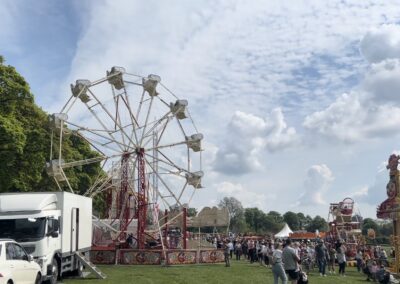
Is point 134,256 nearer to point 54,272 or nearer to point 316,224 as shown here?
point 54,272

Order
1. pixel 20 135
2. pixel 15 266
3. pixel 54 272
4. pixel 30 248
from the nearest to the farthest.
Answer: pixel 15 266, pixel 30 248, pixel 54 272, pixel 20 135

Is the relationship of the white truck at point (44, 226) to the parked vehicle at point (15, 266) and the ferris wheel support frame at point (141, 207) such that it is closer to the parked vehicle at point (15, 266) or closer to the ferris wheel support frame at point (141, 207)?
the parked vehicle at point (15, 266)

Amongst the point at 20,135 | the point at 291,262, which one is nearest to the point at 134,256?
the point at 20,135

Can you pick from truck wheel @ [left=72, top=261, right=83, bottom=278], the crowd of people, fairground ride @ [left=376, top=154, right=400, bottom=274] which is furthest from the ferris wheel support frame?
fairground ride @ [left=376, top=154, right=400, bottom=274]

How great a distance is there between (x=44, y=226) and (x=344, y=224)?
1243 inches

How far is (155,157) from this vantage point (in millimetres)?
38406

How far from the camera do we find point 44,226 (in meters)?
18.3

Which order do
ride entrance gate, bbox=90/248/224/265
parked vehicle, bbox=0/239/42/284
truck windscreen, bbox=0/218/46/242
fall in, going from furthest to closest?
1. ride entrance gate, bbox=90/248/224/265
2. truck windscreen, bbox=0/218/46/242
3. parked vehicle, bbox=0/239/42/284

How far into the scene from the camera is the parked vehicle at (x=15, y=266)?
13.2m

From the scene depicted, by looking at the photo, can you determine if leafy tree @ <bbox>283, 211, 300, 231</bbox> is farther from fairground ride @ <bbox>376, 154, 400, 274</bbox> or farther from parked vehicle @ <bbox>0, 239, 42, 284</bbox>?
parked vehicle @ <bbox>0, 239, 42, 284</bbox>

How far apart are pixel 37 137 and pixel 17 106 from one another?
87.2 inches

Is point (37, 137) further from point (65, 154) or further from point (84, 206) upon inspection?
point (84, 206)

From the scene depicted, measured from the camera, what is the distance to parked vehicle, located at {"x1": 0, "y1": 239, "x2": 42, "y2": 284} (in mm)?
13250

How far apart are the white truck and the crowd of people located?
23.6 ft
